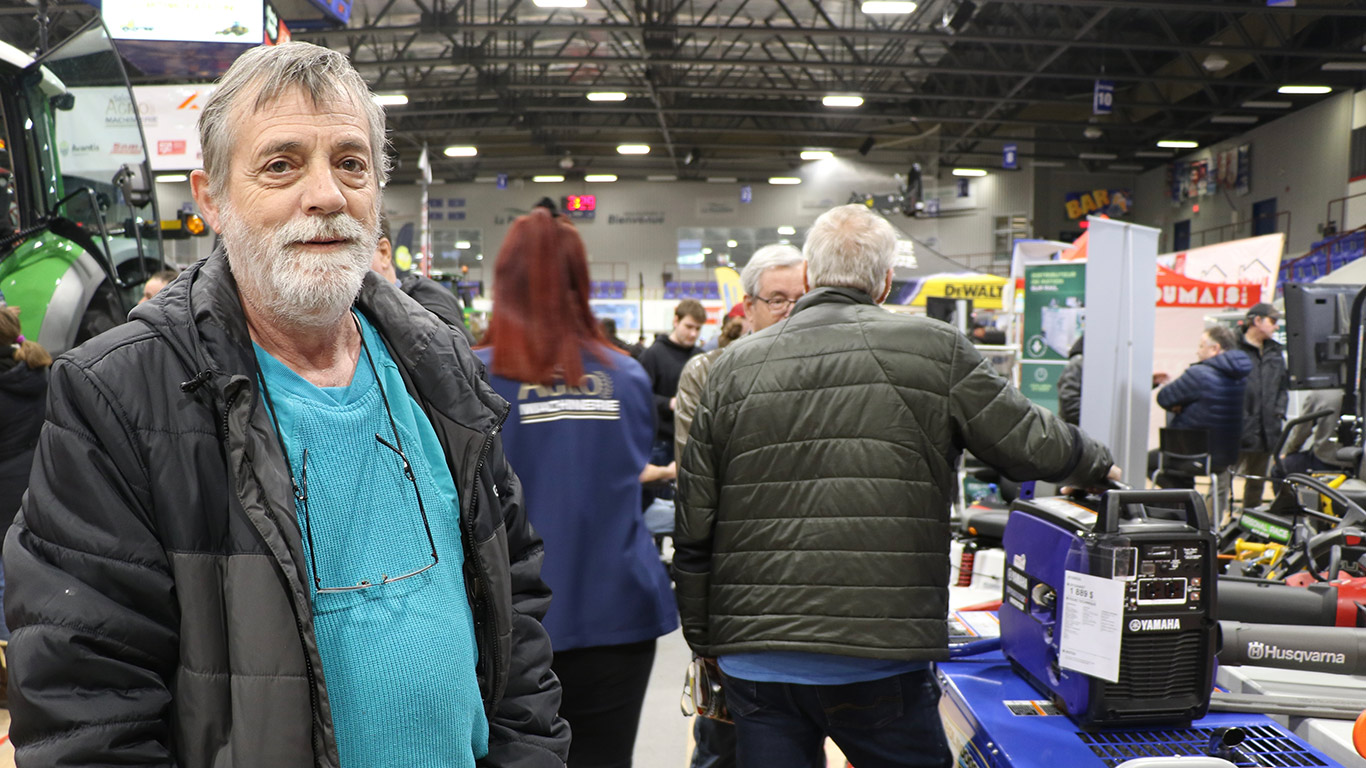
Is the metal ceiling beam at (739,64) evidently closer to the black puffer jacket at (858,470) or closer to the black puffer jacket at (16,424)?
the black puffer jacket at (16,424)

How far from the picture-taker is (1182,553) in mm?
1580

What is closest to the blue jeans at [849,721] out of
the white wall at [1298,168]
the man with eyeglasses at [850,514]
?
the man with eyeglasses at [850,514]

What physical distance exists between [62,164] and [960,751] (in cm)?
474

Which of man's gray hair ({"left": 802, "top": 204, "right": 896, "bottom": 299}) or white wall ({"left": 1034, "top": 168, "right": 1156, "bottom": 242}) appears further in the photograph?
white wall ({"left": 1034, "top": 168, "right": 1156, "bottom": 242})

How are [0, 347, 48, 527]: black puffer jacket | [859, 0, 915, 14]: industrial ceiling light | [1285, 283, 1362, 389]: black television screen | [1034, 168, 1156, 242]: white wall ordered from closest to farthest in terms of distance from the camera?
[0, 347, 48, 527]: black puffer jacket, [1285, 283, 1362, 389]: black television screen, [859, 0, 915, 14]: industrial ceiling light, [1034, 168, 1156, 242]: white wall

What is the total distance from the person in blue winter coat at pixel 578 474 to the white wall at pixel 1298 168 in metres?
20.0

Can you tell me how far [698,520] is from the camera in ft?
6.55

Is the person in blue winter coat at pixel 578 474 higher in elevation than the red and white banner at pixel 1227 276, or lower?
lower

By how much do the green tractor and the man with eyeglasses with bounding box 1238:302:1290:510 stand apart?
7.65m

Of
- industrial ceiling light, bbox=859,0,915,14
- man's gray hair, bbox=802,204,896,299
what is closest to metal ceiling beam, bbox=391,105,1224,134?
industrial ceiling light, bbox=859,0,915,14

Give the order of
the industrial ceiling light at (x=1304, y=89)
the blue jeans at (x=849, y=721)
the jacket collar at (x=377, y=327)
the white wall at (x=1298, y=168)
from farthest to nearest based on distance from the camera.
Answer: the white wall at (x=1298, y=168) < the industrial ceiling light at (x=1304, y=89) < the blue jeans at (x=849, y=721) < the jacket collar at (x=377, y=327)

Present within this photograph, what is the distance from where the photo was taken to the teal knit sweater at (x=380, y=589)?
3.54 feet

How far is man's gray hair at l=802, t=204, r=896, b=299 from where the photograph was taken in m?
2.04

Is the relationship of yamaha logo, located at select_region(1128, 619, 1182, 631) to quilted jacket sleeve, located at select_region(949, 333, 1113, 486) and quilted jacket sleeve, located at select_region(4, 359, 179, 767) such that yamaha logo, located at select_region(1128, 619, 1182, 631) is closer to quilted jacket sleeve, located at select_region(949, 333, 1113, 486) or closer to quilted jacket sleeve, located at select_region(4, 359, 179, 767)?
quilted jacket sleeve, located at select_region(949, 333, 1113, 486)
